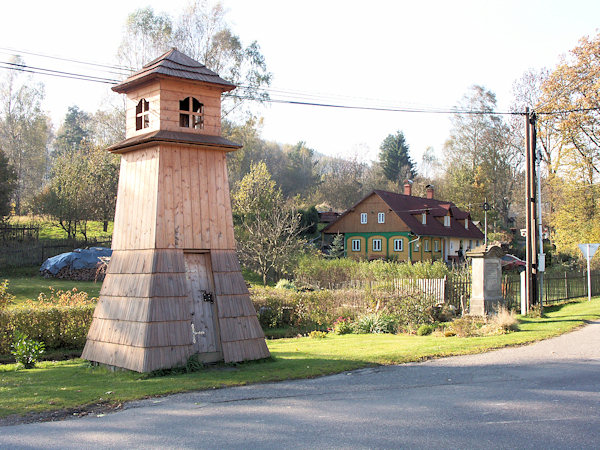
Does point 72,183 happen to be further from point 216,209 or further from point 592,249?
point 592,249

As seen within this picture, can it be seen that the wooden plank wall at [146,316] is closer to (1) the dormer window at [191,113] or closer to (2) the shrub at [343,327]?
(1) the dormer window at [191,113]

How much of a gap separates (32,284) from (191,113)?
1717cm

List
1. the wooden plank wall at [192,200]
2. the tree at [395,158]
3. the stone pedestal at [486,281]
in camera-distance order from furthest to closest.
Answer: the tree at [395,158]
the stone pedestal at [486,281]
the wooden plank wall at [192,200]

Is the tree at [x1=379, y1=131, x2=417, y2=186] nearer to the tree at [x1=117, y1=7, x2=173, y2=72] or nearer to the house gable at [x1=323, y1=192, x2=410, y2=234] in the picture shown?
the house gable at [x1=323, y1=192, x2=410, y2=234]

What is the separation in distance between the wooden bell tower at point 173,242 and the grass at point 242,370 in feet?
1.82

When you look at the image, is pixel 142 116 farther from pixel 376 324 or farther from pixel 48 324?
pixel 376 324

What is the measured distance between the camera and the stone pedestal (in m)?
17.9

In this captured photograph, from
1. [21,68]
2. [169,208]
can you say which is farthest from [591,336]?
[21,68]

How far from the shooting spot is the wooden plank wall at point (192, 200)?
11.5 meters

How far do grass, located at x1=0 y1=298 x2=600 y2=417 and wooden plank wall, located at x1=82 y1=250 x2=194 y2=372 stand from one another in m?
0.39

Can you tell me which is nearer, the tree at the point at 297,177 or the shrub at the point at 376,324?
the shrub at the point at 376,324

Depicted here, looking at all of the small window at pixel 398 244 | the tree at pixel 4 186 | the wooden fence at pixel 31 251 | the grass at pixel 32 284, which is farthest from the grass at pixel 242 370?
the small window at pixel 398 244

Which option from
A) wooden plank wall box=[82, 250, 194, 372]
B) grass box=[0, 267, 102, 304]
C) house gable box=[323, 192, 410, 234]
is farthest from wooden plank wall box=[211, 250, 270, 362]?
house gable box=[323, 192, 410, 234]

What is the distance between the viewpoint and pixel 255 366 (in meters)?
11.6
